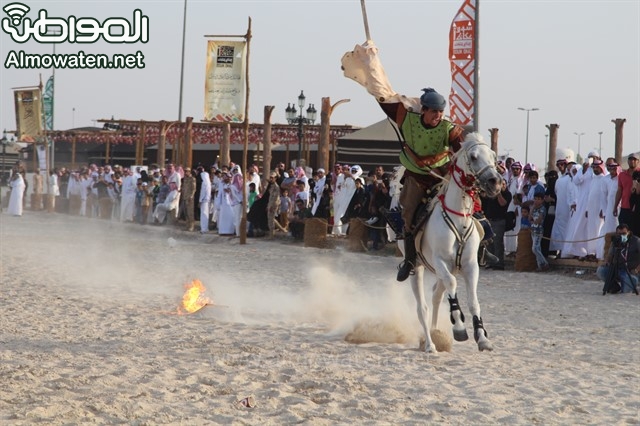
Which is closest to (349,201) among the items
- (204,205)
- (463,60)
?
(463,60)

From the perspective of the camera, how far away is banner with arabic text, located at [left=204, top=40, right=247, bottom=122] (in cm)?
2722

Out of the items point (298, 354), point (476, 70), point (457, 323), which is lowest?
point (298, 354)

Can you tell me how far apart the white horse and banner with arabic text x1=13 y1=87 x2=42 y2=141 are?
124ft

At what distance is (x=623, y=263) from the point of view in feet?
54.4

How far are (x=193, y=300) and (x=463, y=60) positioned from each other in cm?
999

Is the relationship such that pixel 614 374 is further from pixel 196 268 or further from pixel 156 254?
pixel 156 254

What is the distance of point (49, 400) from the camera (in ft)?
26.4

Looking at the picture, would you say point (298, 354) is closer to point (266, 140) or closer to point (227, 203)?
point (227, 203)

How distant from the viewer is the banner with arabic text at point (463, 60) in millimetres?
21891

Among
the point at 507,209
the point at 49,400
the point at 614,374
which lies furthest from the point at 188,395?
the point at 507,209

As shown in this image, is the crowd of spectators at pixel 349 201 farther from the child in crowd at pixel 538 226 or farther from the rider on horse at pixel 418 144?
the rider on horse at pixel 418 144

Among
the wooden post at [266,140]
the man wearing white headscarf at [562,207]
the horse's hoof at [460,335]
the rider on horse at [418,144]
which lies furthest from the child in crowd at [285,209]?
the horse's hoof at [460,335]

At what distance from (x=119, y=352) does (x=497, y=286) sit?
8.99 m

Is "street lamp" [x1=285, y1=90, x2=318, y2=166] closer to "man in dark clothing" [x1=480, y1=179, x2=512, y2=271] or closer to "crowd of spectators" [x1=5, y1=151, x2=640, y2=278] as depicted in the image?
"crowd of spectators" [x1=5, y1=151, x2=640, y2=278]
